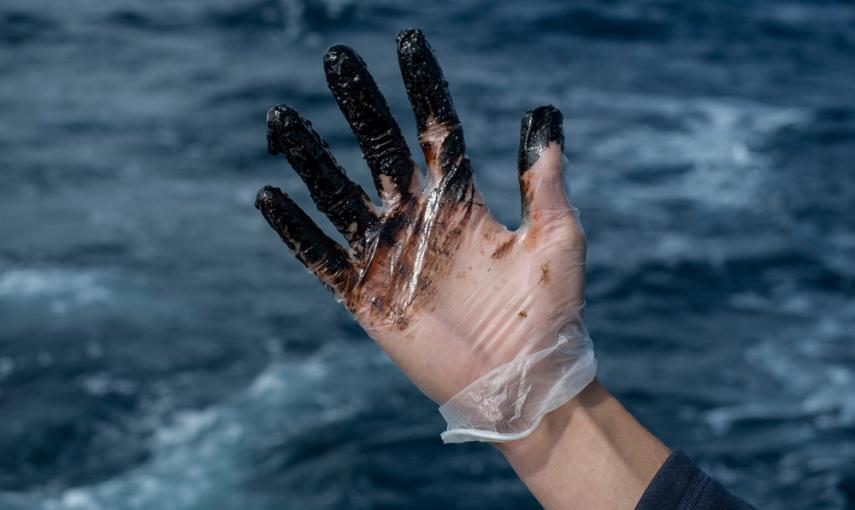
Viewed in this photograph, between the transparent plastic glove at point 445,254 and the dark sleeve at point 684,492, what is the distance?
30 cm

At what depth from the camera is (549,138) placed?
2.73 m

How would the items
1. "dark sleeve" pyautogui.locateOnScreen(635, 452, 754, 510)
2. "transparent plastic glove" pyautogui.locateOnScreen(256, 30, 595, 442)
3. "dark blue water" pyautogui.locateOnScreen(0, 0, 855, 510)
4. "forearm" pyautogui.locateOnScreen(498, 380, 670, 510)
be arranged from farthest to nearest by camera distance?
"dark blue water" pyautogui.locateOnScreen(0, 0, 855, 510), "transparent plastic glove" pyautogui.locateOnScreen(256, 30, 595, 442), "forearm" pyautogui.locateOnScreen(498, 380, 670, 510), "dark sleeve" pyautogui.locateOnScreen(635, 452, 754, 510)

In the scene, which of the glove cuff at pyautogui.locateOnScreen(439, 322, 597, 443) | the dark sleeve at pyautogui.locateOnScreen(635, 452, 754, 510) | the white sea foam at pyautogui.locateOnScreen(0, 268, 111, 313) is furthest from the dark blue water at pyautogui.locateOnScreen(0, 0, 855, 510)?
the dark sleeve at pyautogui.locateOnScreen(635, 452, 754, 510)

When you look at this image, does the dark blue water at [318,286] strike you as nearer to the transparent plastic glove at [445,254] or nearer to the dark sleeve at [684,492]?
the transparent plastic glove at [445,254]

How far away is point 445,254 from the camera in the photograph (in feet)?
9.00

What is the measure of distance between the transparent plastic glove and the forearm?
5 cm

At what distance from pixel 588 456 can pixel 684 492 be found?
25cm

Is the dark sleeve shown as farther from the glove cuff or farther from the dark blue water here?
the dark blue water

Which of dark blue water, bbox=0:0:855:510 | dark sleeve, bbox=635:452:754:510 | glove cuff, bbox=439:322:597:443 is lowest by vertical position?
dark blue water, bbox=0:0:855:510

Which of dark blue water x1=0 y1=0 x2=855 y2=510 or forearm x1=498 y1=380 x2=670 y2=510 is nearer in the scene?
forearm x1=498 y1=380 x2=670 y2=510

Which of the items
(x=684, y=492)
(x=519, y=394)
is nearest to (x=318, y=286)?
(x=519, y=394)

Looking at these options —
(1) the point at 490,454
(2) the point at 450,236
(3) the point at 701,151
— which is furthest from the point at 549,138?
(3) the point at 701,151

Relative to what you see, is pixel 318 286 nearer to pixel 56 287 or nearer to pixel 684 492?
pixel 56 287

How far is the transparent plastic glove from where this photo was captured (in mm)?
2623
